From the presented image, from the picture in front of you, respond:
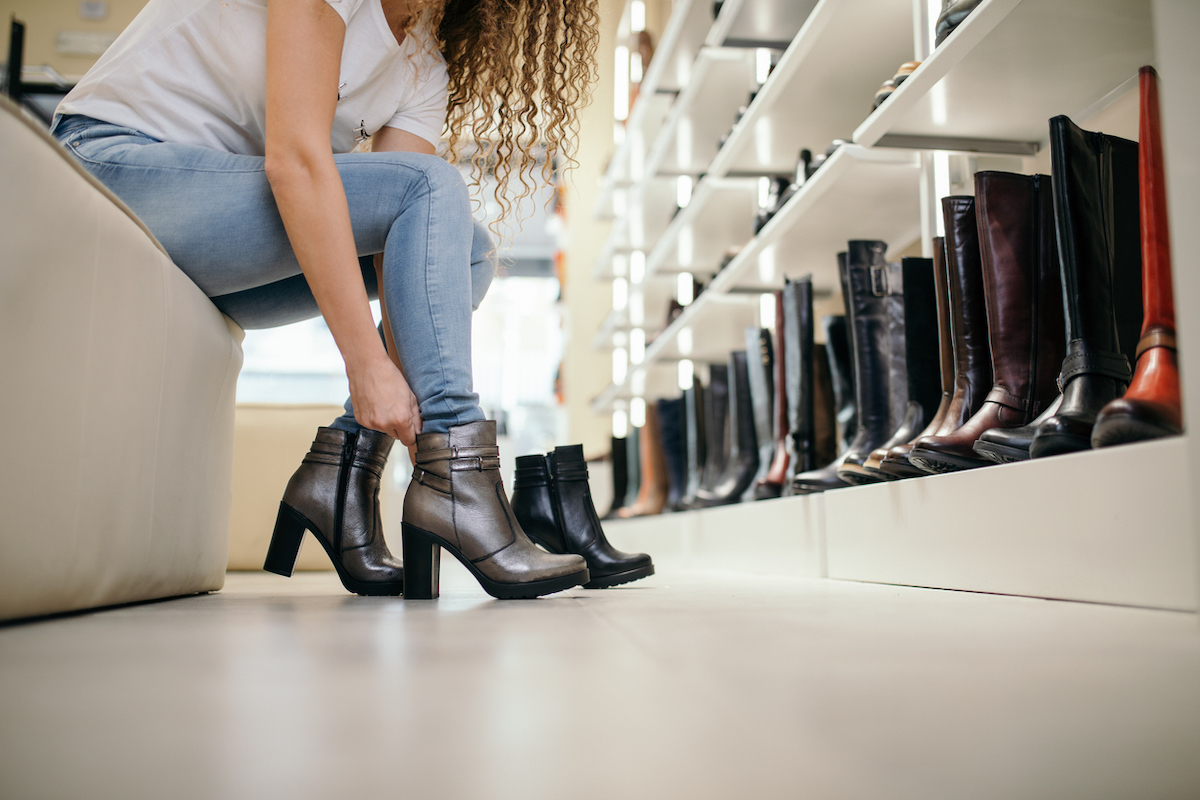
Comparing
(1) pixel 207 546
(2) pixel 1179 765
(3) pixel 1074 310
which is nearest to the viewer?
(2) pixel 1179 765

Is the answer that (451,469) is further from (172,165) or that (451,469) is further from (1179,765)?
(1179,765)

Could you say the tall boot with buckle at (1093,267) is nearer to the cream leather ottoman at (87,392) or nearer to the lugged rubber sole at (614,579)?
Result: the lugged rubber sole at (614,579)

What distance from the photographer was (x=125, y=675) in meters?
0.45

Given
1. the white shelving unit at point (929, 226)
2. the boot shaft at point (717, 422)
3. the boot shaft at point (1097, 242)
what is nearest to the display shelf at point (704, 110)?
the white shelving unit at point (929, 226)

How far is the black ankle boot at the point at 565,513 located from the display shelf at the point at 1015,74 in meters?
0.72

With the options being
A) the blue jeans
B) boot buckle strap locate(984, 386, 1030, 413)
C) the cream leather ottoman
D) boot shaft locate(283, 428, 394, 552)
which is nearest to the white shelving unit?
boot buckle strap locate(984, 386, 1030, 413)

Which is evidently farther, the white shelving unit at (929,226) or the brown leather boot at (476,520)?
the brown leather boot at (476,520)

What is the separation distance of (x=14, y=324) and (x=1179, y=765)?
771 mm

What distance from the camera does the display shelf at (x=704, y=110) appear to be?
2.40 meters

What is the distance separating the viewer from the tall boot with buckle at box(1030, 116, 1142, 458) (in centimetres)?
86

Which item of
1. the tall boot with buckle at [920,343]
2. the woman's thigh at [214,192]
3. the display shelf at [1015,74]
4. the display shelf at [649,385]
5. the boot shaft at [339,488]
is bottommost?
the boot shaft at [339,488]

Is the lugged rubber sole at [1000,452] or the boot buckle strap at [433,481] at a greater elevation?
the lugged rubber sole at [1000,452]

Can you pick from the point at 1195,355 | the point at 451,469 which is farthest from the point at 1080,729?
the point at 451,469

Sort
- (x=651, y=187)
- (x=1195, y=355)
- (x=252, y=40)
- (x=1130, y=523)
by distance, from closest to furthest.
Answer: (x=1195, y=355) → (x=1130, y=523) → (x=252, y=40) → (x=651, y=187)
